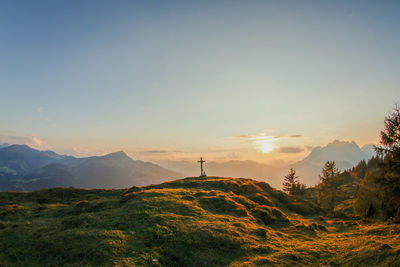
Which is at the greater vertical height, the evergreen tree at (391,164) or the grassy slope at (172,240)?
the evergreen tree at (391,164)

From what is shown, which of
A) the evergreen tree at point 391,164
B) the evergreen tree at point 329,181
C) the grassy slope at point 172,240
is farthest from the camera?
the evergreen tree at point 329,181

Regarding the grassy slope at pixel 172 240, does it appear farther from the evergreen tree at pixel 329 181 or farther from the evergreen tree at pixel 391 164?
the evergreen tree at pixel 329 181

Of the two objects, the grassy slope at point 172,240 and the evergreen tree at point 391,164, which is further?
the evergreen tree at point 391,164

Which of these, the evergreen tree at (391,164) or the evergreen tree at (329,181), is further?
the evergreen tree at (329,181)

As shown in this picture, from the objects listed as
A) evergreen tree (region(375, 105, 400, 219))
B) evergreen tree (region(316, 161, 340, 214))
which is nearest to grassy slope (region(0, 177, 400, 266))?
evergreen tree (region(375, 105, 400, 219))

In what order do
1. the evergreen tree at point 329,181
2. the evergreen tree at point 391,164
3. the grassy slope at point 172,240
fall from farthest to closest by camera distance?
the evergreen tree at point 329,181
the evergreen tree at point 391,164
the grassy slope at point 172,240

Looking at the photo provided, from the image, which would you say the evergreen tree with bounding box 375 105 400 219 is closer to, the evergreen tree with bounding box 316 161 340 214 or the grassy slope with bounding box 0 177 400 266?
the grassy slope with bounding box 0 177 400 266

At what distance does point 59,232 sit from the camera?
2019cm

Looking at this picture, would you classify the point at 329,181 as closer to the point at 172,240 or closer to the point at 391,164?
the point at 391,164

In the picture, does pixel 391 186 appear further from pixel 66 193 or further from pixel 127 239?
pixel 66 193

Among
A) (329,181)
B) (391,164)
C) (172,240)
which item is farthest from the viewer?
(329,181)

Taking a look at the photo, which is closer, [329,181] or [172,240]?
[172,240]

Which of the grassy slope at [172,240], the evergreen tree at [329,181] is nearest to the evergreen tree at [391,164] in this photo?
the grassy slope at [172,240]

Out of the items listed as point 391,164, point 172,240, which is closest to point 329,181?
point 391,164
